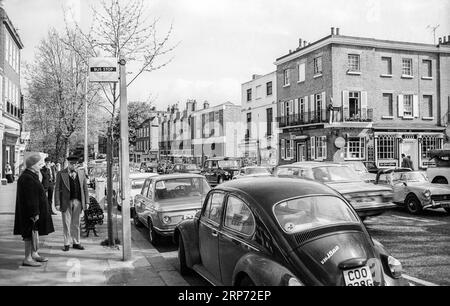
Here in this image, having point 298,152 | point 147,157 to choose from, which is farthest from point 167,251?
point 147,157

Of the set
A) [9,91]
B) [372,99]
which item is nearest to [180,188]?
[9,91]

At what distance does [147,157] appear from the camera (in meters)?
76.6

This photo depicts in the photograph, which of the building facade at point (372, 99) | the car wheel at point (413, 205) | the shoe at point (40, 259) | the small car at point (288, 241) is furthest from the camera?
the building facade at point (372, 99)

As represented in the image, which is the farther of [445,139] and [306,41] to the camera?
[306,41]

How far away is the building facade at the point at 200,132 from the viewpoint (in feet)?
175

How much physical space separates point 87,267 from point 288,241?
12.9 feet

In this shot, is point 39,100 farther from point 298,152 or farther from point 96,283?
point 298,152

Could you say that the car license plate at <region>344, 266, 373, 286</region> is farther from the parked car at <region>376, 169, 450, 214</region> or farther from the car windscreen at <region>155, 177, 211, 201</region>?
the parked car at <region>376, 169, 450, 214</region>

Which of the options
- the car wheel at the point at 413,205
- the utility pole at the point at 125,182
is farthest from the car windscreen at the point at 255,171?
the utility pole at the point at 125,182

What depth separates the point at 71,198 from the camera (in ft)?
25.8

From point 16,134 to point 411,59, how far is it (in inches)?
1213

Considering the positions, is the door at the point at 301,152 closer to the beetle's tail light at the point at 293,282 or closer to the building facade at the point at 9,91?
the building facade at the point at 9,91

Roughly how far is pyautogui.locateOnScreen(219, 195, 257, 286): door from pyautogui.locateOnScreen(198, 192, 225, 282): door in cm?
18

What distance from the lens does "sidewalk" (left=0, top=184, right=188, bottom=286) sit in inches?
227
